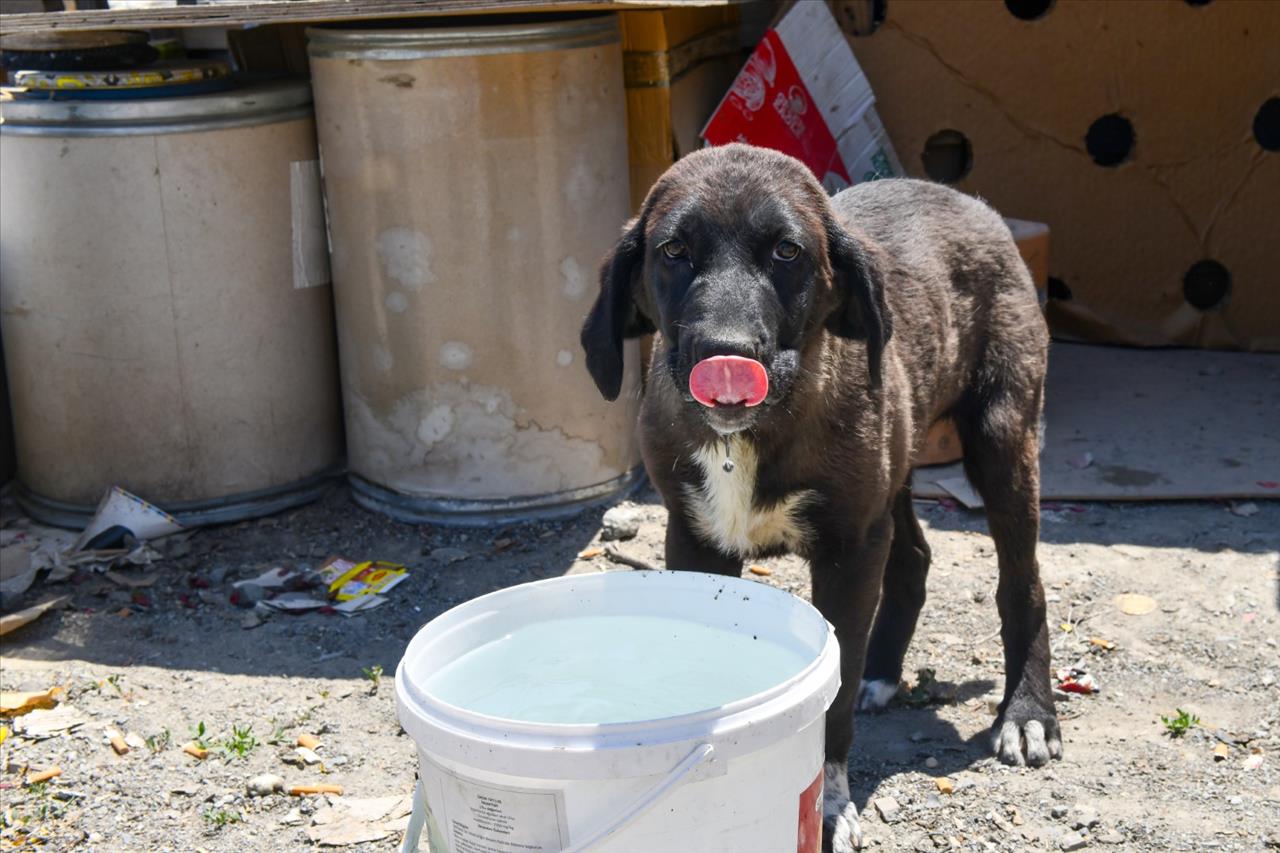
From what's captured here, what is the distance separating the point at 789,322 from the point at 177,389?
3.16 metres

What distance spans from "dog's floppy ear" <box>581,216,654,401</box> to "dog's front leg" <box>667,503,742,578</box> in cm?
37

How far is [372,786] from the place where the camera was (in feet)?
12.6

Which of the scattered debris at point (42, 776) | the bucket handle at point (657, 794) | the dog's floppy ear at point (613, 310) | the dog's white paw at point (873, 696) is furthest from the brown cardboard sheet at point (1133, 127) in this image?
the bucket handle at point (657, 794)

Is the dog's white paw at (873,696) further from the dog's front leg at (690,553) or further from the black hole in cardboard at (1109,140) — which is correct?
the black hole in cardboard at (1109,140)

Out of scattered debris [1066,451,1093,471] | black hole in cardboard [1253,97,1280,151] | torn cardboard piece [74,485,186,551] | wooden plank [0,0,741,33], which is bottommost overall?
scattered debris [1066,451,1093,471]

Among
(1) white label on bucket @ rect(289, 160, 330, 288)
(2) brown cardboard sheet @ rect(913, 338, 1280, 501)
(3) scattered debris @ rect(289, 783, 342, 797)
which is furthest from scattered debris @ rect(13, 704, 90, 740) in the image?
(2) brown cardboard sheet @ rect(913, 338, 1280, 501)

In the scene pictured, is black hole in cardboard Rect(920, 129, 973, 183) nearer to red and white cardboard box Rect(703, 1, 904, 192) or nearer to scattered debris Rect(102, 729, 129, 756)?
red and white cardboard box Rect(703, 1, 904, 192)

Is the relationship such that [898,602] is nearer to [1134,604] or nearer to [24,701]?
[1134,604]

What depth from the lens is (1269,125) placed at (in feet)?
22.6

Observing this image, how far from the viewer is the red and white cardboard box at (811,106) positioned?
632 cm

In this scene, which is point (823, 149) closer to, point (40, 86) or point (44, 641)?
point (40, 86)

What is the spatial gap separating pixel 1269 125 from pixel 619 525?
12.4ft

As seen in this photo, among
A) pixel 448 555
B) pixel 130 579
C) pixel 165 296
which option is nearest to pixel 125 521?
pixel 130 579

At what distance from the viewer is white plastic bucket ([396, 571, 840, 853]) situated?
2.28 m
